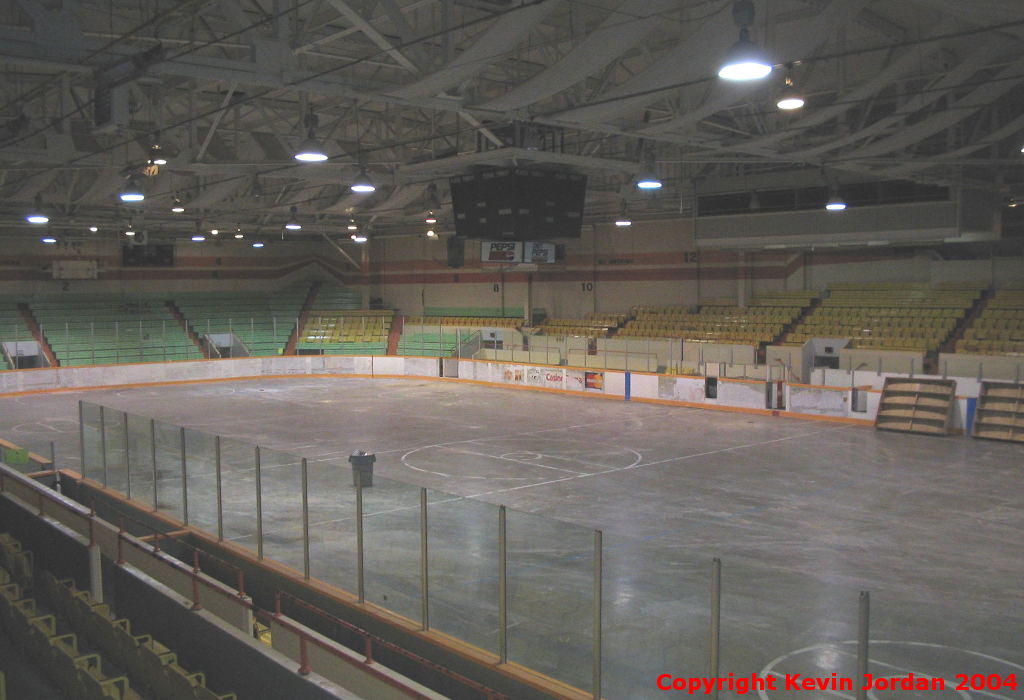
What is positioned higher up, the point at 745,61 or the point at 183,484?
the point at 745,61

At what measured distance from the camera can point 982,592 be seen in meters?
9.76

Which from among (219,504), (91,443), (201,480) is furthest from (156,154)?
(219,504)

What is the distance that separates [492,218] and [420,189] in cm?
1120

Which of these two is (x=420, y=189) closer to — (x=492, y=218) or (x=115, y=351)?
(x=492, y=218)

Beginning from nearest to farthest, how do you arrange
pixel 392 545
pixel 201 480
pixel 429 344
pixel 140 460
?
1. pixel 392 545
2. pixel 201 480
3. pixel 140 460
4. pixel 429 344

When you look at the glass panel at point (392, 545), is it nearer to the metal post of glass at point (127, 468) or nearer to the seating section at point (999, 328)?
the metal post of glass at point (127, 468)

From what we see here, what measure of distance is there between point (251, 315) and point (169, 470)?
32.6 m

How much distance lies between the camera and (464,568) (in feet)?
24.1

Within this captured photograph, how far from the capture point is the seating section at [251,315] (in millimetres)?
40250

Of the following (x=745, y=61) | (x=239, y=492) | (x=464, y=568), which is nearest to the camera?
(x=745, y=61)

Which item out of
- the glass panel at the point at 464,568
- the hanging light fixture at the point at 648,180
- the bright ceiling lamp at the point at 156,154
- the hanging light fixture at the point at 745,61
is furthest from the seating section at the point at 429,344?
the hanging light fixture at the point at 745,61

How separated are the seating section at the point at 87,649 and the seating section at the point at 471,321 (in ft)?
103

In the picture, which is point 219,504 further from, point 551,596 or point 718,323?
point 718,323

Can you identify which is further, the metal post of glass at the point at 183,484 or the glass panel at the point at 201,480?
the metal post of glass at the point at 183,484
